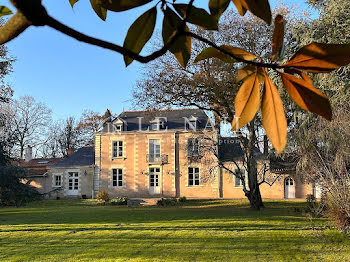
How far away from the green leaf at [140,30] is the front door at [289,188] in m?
24.2

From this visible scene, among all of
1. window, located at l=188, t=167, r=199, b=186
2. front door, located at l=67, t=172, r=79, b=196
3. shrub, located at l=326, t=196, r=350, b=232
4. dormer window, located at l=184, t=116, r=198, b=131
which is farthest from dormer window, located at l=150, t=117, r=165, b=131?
shrub, located at l=326, t=196, r=350, b=232

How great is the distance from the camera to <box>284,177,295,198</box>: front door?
76.5 ft

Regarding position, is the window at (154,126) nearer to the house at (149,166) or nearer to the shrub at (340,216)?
the house at (149,166)

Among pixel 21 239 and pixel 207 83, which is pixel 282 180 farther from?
pixel 21 239

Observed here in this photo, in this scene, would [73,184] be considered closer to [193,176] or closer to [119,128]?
[119,128]

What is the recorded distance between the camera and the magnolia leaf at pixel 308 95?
1.49ft

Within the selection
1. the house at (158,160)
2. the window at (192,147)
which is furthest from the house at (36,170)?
the window at (192,147)

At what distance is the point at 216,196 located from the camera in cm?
2425

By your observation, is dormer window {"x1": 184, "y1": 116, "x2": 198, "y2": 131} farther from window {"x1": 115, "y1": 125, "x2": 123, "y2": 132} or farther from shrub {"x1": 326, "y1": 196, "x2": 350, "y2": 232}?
shrub {"x1": 326, "y1": 196, "x2": 350, "y2": 232}

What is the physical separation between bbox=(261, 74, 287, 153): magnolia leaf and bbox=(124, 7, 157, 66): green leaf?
0.18 m

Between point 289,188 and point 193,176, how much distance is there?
21.9 feet

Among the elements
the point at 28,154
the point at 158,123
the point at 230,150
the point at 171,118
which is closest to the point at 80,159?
the point at 28,154

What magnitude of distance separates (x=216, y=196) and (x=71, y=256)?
1807 cm

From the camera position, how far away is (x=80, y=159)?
2762 centimetres
